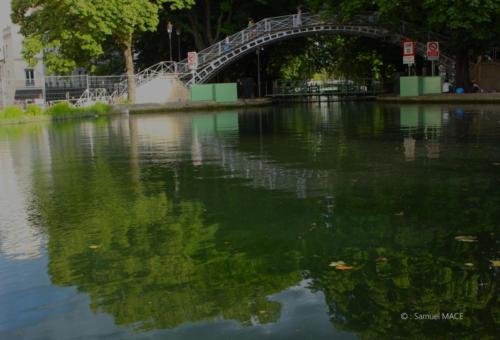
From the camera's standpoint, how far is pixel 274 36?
2083 inches

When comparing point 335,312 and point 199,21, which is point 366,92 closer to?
point 199,21

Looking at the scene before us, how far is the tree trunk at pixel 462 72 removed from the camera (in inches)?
1827

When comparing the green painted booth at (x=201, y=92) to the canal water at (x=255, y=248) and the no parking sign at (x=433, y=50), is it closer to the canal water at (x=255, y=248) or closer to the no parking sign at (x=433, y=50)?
the no parking sign at (x=433, y=50)

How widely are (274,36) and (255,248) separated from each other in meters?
46.7

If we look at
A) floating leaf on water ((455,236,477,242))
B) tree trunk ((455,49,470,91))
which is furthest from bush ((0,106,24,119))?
floating leaf on water ((455,236,477,242))

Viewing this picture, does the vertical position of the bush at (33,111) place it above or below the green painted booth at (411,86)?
below

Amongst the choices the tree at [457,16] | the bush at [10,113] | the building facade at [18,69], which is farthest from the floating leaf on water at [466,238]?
the building facade at [18,69]

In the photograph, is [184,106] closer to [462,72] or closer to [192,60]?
[192,60]

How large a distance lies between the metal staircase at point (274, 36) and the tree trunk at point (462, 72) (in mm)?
4783

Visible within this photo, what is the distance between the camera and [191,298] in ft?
19.6

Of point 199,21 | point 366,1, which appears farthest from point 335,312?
point 199,21

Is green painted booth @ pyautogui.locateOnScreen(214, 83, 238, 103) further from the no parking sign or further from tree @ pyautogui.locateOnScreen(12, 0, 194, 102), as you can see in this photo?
the no parking sign

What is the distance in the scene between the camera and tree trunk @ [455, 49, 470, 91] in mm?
46406

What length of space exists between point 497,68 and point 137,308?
163 ft
